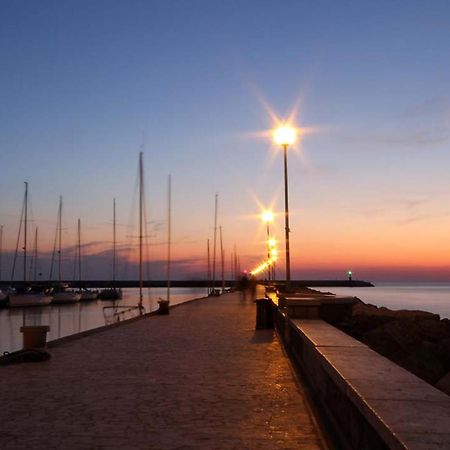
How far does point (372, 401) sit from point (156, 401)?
4980 millimetres

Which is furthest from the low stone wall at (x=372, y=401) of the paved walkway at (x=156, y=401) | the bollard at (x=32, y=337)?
the bollard at (x=32, y=337)

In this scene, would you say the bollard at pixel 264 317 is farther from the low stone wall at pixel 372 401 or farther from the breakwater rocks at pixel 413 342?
the low stone wall at pixel 372 401

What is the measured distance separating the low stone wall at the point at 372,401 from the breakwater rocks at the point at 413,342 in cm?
423

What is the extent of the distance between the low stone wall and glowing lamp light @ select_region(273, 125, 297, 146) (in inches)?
511

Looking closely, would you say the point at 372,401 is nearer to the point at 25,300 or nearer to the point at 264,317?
the point at 264,317

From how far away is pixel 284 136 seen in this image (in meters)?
22.6

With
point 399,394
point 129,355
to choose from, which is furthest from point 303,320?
point 399,394

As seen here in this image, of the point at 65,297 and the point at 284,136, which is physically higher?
the point at 284,136

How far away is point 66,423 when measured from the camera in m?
8.34

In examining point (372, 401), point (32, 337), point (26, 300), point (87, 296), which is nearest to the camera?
point (372, 401)

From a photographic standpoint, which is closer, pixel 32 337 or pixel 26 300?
pixel 32 337

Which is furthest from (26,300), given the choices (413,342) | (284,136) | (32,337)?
(413,342)

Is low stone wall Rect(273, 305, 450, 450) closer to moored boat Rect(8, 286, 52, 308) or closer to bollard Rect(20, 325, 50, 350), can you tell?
bollard Rect(20, 325, 50, 350)

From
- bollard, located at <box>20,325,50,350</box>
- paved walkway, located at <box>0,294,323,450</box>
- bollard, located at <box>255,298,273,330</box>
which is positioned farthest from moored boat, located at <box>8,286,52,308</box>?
bollard, located at <box>20,325,50,350</box>
